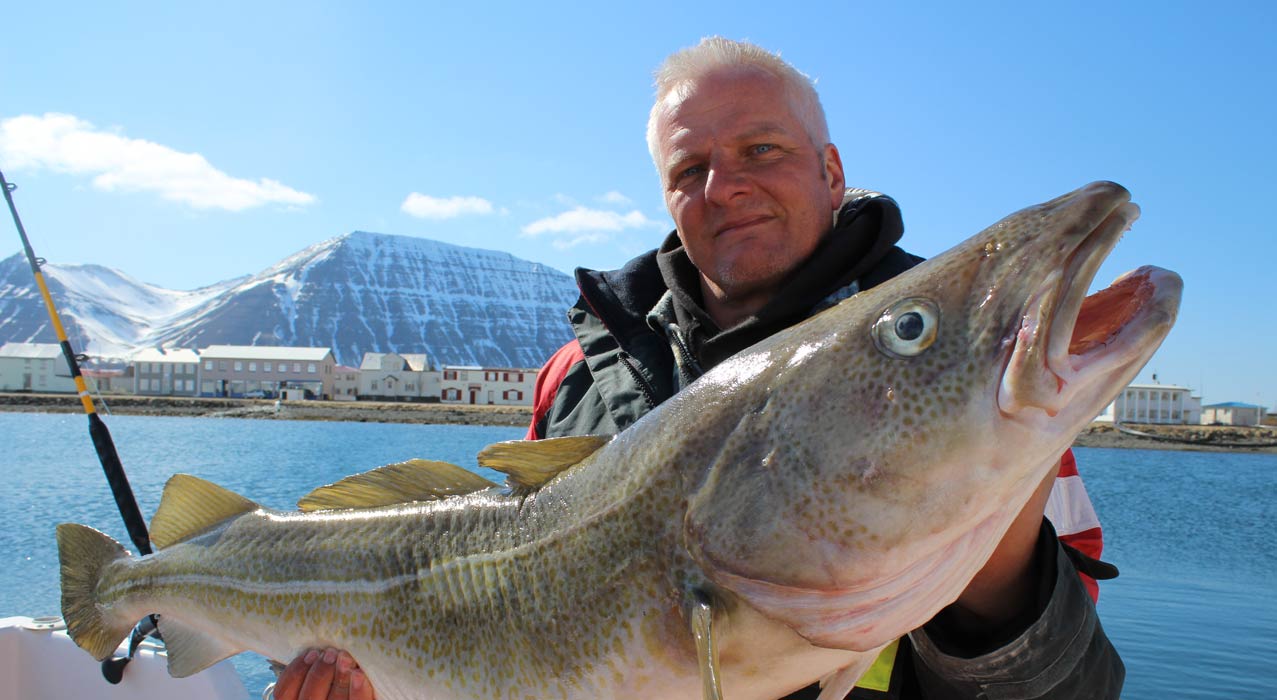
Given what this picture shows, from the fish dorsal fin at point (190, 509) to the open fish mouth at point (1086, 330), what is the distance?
9.93 ft

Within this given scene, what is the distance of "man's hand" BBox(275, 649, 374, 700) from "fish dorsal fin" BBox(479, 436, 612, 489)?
87 cm

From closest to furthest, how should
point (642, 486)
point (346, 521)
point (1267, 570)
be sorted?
point (642, 486) → point (346, 521) → point (1267, 570)

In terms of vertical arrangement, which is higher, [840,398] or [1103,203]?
[1103,203]

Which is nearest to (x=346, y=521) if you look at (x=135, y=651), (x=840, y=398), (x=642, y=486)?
(x=642, y=486)

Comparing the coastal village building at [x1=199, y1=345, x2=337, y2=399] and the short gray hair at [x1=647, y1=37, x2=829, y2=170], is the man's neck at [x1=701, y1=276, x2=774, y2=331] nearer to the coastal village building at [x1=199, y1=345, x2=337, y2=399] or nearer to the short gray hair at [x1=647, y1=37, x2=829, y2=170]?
the short gray hair at [x1=647, y1=37, x2=829, y2=170]

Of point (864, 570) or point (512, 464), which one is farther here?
point (512, 464)

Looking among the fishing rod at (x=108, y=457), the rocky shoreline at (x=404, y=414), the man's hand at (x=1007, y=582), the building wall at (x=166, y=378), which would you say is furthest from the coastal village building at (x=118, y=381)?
the man's hand at (x=1007, y=582)

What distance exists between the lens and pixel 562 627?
2.19 meters

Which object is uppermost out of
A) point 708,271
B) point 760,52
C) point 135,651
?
point 760,52

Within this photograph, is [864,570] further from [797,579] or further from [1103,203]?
[1103,203]

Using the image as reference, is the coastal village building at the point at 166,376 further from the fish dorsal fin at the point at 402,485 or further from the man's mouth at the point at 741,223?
the man's mouth at the point at 741,223

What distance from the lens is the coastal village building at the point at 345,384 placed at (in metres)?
116

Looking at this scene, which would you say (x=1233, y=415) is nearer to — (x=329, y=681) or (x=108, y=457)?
(x=108, y=457)

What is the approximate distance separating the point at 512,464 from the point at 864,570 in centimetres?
116
